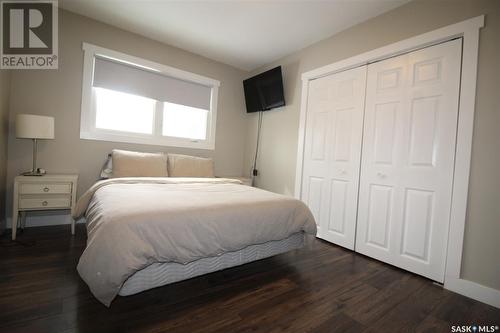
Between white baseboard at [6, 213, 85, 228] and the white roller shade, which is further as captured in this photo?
the white roller shade

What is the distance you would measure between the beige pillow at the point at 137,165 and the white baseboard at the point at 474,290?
3.09 meters

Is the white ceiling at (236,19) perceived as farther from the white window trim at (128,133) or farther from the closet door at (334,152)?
the closet door at (334,152)

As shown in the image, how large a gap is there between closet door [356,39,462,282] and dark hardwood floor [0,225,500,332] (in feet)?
1.04

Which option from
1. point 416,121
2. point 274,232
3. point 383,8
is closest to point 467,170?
point 416,121

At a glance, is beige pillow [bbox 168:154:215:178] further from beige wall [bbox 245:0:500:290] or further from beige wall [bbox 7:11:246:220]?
beige wall [bbox 245:0:500:290]

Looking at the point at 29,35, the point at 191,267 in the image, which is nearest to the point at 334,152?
the point at 191,267

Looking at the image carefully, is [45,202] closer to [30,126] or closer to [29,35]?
[30,126]

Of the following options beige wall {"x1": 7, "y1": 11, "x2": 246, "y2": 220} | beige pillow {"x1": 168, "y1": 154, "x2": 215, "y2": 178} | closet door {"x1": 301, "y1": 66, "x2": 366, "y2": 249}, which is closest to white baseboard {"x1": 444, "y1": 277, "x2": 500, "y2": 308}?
closet door {"x1": 301, "y1": 66, "x2": 366, "y2": 249}

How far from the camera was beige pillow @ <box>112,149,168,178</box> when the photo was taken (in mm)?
Result: 2730

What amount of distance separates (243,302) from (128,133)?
8.79ft

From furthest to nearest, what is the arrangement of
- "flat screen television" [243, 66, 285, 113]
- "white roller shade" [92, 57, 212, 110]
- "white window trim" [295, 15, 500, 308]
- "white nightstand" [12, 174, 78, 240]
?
"flat screen television" [243, 66, 285, 113], "white roller shade" [92, 57, 212, 110], "white nightstand" [12, 174, 78, 240], "white window trim" [295, 15, 500, 308]

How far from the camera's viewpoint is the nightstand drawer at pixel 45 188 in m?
2.27

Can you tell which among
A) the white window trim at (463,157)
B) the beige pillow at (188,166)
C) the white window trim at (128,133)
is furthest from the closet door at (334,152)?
the white window trim at (128,133)

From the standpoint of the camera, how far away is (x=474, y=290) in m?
1.77
